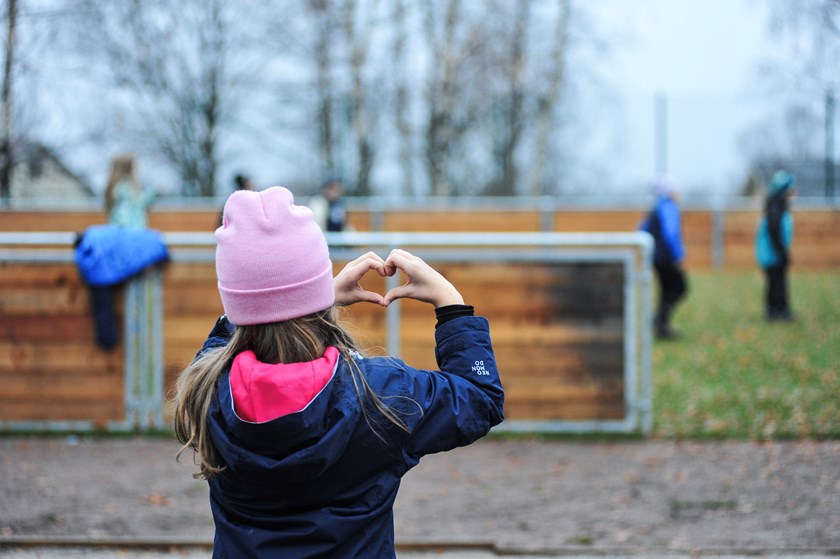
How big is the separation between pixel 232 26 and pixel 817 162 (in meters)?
16.4

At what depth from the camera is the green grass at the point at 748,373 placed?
8.17 m

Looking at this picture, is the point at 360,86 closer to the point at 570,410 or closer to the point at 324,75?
the point at 324,75

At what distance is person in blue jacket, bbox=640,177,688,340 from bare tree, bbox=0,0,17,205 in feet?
24.4

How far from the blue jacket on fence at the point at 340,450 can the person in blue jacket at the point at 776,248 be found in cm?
1156

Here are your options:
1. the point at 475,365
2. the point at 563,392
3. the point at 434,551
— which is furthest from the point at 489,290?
the point at 475,365

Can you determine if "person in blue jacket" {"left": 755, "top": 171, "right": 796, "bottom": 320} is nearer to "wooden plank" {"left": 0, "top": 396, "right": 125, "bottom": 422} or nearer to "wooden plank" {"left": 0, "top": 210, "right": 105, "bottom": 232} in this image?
"wooden plank" {"left": 0, "top": 396, "right": 125, "bottom": 422}

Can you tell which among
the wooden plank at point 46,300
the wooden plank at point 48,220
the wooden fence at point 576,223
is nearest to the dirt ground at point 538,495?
the wooden plank at point 46,300

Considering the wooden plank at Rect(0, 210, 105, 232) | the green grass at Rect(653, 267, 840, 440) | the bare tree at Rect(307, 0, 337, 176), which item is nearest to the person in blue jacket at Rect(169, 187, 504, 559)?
the green grass at Rect(653, 267, 840, 440)

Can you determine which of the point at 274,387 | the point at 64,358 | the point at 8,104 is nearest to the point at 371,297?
the point at 274,387

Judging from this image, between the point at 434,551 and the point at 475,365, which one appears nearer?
the point at 475,365

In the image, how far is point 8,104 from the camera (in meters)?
10.1

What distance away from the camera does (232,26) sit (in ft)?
90.9

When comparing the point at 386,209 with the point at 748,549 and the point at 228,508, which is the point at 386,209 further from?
the point at 228,508

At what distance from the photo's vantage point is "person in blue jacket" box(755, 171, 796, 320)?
12.9 m
